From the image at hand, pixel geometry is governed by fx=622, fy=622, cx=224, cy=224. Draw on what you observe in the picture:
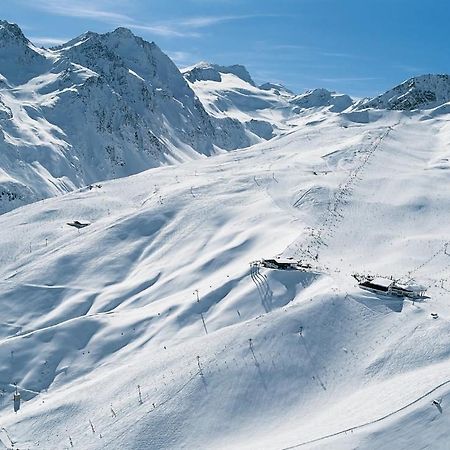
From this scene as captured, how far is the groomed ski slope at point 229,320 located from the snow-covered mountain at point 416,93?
79877mm

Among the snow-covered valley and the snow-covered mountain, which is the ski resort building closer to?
the snow-covered valley

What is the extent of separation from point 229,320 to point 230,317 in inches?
12.5

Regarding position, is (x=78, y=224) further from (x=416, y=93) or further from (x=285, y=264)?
(x=416, y=93)

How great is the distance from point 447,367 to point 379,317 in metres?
5.93

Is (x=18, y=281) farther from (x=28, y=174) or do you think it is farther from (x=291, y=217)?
(x=28, y=174)

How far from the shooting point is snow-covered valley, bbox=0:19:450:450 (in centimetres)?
2803

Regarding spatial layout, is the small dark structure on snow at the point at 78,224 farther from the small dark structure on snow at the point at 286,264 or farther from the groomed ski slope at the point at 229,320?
the small dark structure on snow at the point at 286,264

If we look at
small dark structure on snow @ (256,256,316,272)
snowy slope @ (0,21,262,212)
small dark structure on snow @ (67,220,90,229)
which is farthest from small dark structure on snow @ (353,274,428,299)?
snowy slope @ (0,21,262,212)

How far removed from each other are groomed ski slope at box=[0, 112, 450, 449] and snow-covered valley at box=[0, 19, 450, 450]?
106mm

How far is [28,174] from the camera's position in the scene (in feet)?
465

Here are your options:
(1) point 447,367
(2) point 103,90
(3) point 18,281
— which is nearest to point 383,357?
(1) point 447,367

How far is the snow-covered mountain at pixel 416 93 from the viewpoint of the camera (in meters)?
144

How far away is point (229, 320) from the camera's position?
36781 mm

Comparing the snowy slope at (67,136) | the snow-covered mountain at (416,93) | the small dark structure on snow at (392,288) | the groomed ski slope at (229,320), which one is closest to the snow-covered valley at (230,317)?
the groomed ski slope at (229,320)
